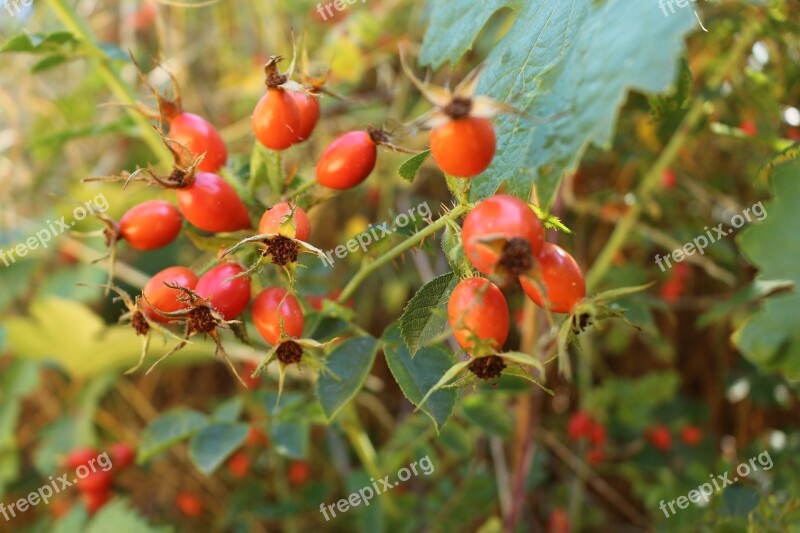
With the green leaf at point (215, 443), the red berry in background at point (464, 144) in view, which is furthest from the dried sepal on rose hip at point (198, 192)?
the green leaf at point (215, 443)

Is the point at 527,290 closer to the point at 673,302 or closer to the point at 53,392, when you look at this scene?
the point at 673,302

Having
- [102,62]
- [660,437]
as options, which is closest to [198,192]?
[102,62]

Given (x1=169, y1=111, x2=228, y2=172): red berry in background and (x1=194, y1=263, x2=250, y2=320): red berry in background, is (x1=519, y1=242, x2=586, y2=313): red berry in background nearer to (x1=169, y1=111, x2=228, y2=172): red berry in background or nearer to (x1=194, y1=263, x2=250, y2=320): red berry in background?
(x1=194, y1=263, x2=250, y2=320): red berry in background

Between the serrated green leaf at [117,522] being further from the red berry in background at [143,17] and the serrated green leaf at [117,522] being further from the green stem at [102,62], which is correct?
the red berry in background at [143,17]

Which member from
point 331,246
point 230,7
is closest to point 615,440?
point 331,246

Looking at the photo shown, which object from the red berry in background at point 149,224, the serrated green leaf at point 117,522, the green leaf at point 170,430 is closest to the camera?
the red berry in background at point 149,224

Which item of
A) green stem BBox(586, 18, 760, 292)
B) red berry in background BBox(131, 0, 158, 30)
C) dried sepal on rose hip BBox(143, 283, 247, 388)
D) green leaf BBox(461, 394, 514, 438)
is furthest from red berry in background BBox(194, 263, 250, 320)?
red berry in background BBox(131, 0, 158, 30)
